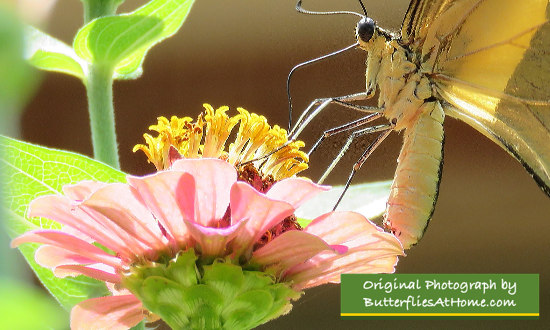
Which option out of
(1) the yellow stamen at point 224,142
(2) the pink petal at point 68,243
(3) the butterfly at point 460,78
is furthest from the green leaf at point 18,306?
(3) the butterfly at point 460,78

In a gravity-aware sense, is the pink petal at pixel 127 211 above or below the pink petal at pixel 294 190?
below

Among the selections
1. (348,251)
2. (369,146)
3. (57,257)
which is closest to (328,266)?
(348,251)

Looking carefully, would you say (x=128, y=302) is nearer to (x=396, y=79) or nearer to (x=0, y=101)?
(x=0, y=101)

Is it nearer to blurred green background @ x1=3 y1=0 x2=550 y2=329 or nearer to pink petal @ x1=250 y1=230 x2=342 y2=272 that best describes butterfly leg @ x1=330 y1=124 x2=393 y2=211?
blurred green background @ x1=3 y1=0 x2=550 y2=329

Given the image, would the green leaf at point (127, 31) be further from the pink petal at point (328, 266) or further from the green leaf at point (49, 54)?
the pink petal at point (328, 266)

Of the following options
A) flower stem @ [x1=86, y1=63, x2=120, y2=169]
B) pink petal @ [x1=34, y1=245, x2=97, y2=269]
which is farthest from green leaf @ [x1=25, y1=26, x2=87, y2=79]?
pink petal @ [x1=34, y1=245, x2=97, y2=269]

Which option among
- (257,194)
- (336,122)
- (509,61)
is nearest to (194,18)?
(336,122)
